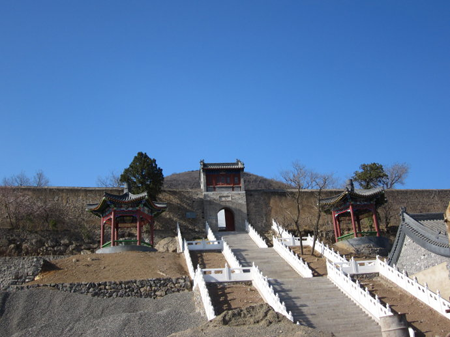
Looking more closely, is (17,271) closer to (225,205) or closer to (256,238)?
(256,238)

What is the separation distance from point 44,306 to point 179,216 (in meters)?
18.3

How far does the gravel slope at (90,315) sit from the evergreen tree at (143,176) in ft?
49.1

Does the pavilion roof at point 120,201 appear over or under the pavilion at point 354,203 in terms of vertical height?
over

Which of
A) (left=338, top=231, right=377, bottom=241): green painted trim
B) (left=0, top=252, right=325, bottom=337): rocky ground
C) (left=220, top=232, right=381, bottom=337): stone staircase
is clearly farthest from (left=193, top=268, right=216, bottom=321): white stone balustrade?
(left=338, top=231, right=377, bottom=241): green painted trim

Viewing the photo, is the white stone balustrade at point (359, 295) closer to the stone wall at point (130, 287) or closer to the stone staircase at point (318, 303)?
the stone staircase at point (318, 303)

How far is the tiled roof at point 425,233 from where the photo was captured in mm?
15008

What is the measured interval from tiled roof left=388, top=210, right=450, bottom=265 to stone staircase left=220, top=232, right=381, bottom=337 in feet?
11.2

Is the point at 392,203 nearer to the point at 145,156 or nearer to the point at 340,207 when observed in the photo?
the point at 340,207

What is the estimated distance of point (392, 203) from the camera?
124ft

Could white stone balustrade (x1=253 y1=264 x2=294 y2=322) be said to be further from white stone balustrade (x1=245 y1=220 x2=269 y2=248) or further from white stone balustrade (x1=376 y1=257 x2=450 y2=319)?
white stone balustrade (x1=245 y1=220 x2=269 y2=248)

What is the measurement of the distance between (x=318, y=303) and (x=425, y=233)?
4791 millimetres

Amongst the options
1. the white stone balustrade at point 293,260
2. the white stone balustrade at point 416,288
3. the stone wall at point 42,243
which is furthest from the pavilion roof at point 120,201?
the white stone balustrade at point 416,288

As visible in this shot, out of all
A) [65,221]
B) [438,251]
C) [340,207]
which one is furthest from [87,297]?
[340,207]

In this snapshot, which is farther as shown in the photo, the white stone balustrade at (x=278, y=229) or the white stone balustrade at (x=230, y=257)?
the white stone balustrade at (x=278, y=229)
